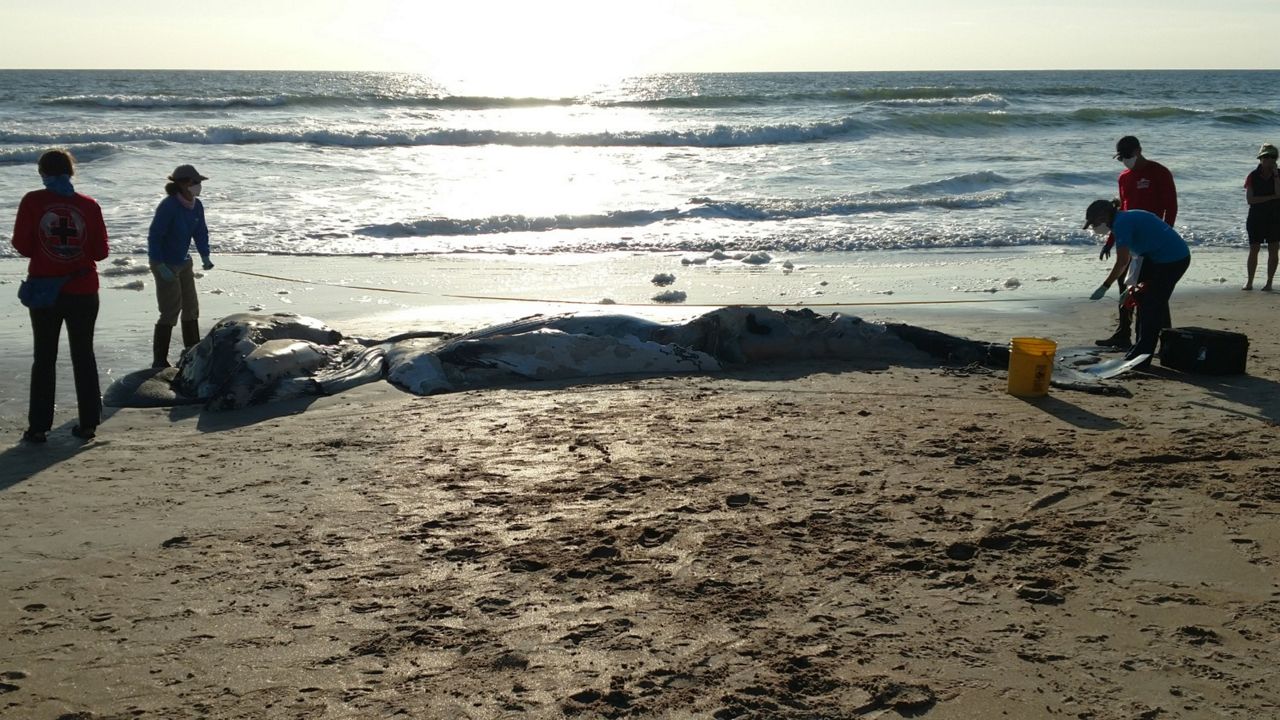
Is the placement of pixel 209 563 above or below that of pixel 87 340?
below

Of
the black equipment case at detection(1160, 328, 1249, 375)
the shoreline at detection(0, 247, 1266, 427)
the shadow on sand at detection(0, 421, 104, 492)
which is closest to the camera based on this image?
the shadow on sand at detection(0, 421, 104, 492)

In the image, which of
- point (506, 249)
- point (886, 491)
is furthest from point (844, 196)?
point (886, 491)

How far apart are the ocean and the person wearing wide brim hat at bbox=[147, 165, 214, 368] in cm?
573

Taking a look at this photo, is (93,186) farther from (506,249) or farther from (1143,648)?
(1143,648)

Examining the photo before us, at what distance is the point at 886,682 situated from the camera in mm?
3338

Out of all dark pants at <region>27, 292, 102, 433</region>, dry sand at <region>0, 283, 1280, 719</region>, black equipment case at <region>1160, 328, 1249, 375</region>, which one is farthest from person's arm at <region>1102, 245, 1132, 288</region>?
dark pants at <region>27, 292, 102, 433</region>

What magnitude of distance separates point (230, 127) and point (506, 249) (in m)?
16.6

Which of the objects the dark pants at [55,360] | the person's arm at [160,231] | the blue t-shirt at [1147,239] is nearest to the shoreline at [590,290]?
the dark pants at [55,360]

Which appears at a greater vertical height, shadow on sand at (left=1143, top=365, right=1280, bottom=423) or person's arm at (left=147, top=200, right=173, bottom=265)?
person's arm at (left=147, top=200, right=173, bottom=265)

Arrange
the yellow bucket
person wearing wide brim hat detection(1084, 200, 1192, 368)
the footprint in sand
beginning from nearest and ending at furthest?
the footprint in sand, the yellow bucket, person wearing wide brim hat detection(1084, 200, 1192, 368)

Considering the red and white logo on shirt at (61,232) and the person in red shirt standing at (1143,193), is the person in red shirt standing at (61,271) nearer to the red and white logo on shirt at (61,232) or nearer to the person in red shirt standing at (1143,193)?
the red and white logo on shirt at (61,232)

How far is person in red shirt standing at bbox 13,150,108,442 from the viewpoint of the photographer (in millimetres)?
5953

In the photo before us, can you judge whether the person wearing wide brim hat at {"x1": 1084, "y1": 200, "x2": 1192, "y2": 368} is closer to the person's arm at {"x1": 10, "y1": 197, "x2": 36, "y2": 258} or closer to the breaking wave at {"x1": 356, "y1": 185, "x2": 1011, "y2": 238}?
the person's arm at {"x1": 10, "y1": 197, "x2": 36, "y2": 258}

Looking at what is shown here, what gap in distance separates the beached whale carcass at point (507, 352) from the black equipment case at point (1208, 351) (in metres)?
1.15
